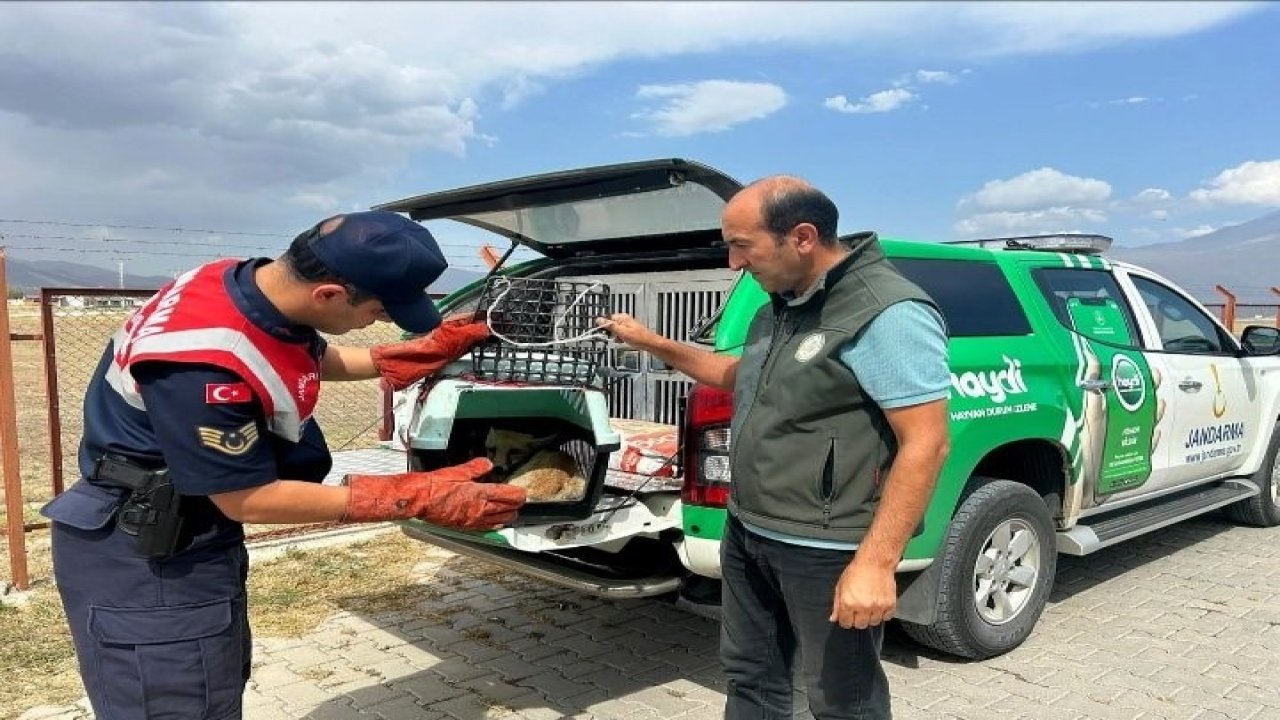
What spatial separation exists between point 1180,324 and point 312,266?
16.1 feet

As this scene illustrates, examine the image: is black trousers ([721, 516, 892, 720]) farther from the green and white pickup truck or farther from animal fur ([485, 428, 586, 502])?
animal fur ([485, 428, 586, 502])

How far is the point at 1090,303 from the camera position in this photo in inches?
177

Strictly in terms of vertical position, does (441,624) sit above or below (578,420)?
below

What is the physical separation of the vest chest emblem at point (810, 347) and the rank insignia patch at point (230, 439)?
1281 mm

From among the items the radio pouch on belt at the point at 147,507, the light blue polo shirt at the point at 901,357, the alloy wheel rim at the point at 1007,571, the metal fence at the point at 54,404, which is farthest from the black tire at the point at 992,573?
the radio pouch on belt at the point at 147,507

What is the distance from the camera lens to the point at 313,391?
2164mm

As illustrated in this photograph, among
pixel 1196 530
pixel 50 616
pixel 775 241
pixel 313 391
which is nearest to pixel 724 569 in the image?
pixel 775 241

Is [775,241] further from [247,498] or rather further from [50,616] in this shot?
[50,616]

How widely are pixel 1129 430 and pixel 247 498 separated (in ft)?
13.3

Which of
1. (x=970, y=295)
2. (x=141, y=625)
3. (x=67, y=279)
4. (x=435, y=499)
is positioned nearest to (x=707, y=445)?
(x=435, y=499)

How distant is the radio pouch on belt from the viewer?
1969mm

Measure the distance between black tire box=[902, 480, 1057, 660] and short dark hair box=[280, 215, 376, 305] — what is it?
8.40 ft

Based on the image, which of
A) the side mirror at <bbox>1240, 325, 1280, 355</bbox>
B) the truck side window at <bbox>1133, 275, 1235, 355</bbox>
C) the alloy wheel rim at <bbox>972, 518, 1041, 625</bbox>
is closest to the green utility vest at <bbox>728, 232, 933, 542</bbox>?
the alloy wheel rim at <bbox>972, 518, 1041, 625</bbox>

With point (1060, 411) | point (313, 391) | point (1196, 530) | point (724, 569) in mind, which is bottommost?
point (1196, 530)
